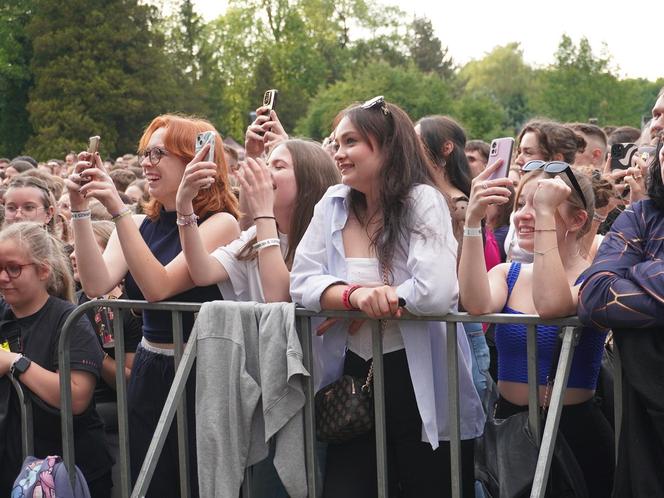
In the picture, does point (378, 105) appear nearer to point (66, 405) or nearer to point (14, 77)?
point (66, 405)

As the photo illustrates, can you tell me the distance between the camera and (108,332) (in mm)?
5227

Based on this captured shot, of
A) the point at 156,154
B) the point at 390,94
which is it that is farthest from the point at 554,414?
the point at 390,94

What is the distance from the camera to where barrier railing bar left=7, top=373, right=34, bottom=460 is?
4.64 meters

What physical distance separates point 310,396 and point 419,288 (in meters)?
0.66

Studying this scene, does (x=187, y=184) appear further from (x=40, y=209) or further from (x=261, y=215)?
(x=40, y=209)

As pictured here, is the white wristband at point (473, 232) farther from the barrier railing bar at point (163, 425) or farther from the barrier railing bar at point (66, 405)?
the barrier railing bar at point (66, 405)

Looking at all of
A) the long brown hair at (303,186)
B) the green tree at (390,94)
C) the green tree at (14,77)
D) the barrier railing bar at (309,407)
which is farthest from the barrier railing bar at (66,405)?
the green tree at (14,77)

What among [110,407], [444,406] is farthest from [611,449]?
[110,407]

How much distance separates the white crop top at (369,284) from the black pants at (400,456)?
0.03 meters

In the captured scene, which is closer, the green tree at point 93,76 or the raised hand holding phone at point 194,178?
the raised hand holding phone at point 194,178

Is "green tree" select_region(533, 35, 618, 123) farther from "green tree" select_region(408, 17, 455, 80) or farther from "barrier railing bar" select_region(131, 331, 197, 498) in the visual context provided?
"barrier railing bar" select_region(131, 331, 197, 498)

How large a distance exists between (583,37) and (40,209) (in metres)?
43.9

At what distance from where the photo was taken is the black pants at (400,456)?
3.80 metres

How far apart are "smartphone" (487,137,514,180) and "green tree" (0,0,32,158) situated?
162 feet
